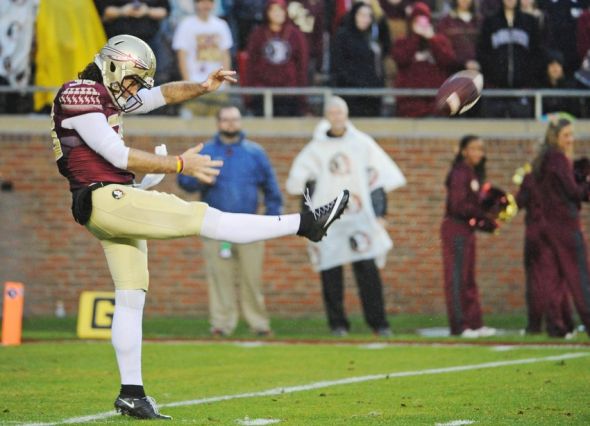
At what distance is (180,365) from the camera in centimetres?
1161

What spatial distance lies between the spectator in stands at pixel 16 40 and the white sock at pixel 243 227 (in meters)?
8.31

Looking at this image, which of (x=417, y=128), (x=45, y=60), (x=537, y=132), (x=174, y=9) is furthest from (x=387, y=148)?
(x=45, y=60)

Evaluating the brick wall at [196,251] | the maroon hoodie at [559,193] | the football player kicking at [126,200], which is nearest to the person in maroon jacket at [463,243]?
the maroon hoodie at [559,193]

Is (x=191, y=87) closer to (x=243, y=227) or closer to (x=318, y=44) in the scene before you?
(x=243, y=227)

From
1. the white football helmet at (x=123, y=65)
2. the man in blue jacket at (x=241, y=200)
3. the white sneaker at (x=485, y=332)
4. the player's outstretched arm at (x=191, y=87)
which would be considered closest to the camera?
the white football helmet at (x=123, y=65)

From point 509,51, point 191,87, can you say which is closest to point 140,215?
point 191,87

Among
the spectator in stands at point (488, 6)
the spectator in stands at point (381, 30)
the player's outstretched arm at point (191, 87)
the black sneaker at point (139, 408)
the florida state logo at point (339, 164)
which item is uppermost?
the spectator in stands at point (488, 6)

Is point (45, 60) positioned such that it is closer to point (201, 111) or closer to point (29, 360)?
point (201, 111)

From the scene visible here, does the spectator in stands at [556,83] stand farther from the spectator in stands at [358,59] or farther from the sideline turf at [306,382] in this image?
the sideline turf at [306,382]

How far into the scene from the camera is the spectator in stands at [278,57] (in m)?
16.5

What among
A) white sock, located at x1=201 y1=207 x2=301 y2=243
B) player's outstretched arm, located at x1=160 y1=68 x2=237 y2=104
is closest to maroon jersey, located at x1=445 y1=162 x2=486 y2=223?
player's outstretched arm, located at x1=160 y1=68 x2=237 y2=104

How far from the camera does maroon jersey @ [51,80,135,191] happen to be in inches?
327

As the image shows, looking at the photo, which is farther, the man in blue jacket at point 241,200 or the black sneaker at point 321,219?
the man in blue jacket at point 241,200

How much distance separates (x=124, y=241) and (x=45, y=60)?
28.0 ft
